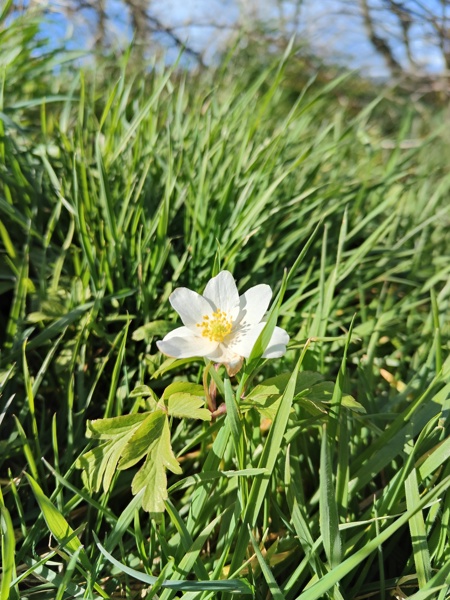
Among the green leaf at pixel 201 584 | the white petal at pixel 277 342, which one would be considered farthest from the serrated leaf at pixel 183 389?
the green leaf at pixel 201 584

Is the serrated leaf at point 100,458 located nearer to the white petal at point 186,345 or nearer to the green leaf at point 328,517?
the white petal at point 186,345

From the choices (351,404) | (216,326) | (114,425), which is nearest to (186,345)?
(216,326)

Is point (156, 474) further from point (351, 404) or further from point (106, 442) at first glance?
point (351, 404)

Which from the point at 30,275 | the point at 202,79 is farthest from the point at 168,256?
the point at 202,79

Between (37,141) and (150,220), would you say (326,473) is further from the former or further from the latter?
(37,141)

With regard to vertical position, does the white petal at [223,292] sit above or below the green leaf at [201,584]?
above

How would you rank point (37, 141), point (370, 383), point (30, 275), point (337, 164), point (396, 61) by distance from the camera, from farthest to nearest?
point (396, 61) → point (337, 164) → point (37, 141) → point (30, 275) → point (370, 383)

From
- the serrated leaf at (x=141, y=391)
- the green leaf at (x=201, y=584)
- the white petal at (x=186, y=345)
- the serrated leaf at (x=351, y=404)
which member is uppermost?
the white petal at (x=186, y=345)
